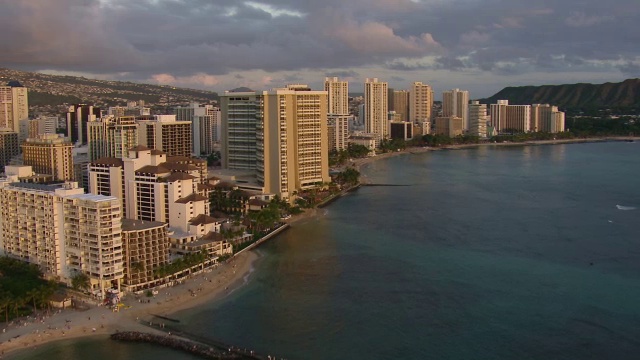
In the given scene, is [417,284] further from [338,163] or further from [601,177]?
[338,163]

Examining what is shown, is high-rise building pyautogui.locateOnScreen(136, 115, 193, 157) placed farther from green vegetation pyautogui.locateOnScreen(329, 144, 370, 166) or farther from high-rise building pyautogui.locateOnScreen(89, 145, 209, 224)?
green vegetation pyautogui.locateOnScreen(329, 144, 370, 166)

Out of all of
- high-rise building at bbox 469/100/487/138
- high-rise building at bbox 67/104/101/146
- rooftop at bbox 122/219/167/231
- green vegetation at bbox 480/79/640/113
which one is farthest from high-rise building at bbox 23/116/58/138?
Answer: green vegetation at bbox 480/79/640/113

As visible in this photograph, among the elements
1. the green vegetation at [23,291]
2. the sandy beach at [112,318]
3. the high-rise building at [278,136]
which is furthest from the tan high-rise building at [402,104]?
the green vegetation at [23,291]

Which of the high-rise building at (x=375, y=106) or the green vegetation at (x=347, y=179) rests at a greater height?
the high-rise building at (x=375, y=106)

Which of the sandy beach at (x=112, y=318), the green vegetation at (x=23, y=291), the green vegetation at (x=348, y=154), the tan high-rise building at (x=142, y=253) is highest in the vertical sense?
the green vegetation at (x=348, y=154)

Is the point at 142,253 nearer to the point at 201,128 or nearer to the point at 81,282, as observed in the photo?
the point at 81,282

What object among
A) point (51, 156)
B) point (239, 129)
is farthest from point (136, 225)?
point (239, 129)

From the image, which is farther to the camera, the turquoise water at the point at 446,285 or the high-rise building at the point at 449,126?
the high-rise building at the point at 449,126

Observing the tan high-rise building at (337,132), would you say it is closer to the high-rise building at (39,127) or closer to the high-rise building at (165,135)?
the high-rise building at (165,135)
